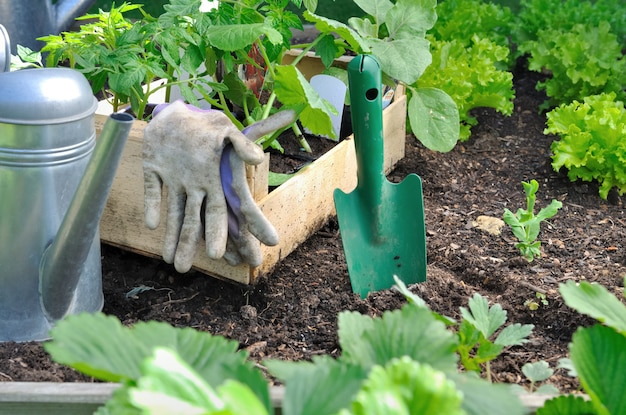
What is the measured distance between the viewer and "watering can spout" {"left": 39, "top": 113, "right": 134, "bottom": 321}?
1.11 m

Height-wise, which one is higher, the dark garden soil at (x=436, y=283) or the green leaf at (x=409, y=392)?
the green leaf at (x=409, y=392)

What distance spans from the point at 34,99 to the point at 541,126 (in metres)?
1.76

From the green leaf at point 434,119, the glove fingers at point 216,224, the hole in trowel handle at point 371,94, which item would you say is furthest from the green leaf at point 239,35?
the green leaf at point 434,119

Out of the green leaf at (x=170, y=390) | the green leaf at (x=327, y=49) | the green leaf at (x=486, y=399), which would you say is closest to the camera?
the green leaf at (x=170, y=390)

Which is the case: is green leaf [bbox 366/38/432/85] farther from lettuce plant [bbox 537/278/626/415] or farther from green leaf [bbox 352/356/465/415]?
green leaf [bbox 352/356/465/415]

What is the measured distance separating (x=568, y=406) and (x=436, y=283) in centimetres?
78

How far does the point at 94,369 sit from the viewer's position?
2.43 feet

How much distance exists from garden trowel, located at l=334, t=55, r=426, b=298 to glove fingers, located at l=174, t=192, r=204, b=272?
32 cm

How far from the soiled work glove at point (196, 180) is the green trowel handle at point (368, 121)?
0.23 meters

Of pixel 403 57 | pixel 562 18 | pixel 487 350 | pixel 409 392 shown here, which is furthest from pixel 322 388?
pixel 562 18

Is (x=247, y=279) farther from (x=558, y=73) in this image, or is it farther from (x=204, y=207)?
(x=558, y=73)

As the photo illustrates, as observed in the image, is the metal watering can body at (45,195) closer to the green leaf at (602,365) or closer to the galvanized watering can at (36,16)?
the green leaf at (602,365)

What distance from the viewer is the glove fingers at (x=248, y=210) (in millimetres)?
1410

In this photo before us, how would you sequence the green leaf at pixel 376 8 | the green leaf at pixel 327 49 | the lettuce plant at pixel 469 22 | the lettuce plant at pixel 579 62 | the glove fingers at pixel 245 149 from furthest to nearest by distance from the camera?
the lettuce plant at pixel 469 22, the lettuce plant at pixel 579 62, the green leaf at pixel 376 8, the green leaf at pixel 327 49, the glove fingers at pixel 245 149
